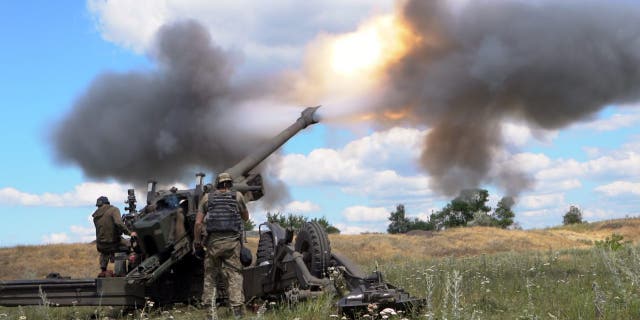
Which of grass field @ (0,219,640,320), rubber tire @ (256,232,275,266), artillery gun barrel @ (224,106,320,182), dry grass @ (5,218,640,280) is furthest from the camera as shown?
dry grass @ (5,218,640,280)

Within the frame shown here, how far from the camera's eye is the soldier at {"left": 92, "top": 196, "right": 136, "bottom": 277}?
12.4 metres

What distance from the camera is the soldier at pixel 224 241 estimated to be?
935 cm

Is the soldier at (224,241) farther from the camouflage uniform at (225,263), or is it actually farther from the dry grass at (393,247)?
the dry grass at (393,247)

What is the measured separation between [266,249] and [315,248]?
1192 millimetres

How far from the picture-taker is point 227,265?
9.44 metres

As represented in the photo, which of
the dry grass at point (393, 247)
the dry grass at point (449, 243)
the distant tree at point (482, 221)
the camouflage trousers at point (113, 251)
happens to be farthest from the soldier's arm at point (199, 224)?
the distant tree at point (482, 221)

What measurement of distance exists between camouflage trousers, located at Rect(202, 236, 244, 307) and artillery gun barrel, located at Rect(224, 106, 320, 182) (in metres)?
3.28

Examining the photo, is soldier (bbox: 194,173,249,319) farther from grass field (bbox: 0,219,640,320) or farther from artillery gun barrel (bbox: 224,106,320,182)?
artillery gun barrel (bbox: 224,106,320,182)

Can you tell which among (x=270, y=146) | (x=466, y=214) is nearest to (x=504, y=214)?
(x=466, y=214)

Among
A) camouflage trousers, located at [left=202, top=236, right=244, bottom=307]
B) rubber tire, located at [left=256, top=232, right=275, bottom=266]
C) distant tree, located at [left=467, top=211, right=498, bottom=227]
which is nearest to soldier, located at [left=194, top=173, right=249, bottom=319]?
camouflage trousers, located at [left=202, top=236, right=244, bottom=307]

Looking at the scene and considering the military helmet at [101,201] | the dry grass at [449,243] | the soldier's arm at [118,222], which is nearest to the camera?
the soldier's arm at [118,222]

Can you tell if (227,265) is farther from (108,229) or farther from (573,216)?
(573,216)

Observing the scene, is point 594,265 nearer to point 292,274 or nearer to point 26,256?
point 292,274

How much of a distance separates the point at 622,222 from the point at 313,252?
133 ft
